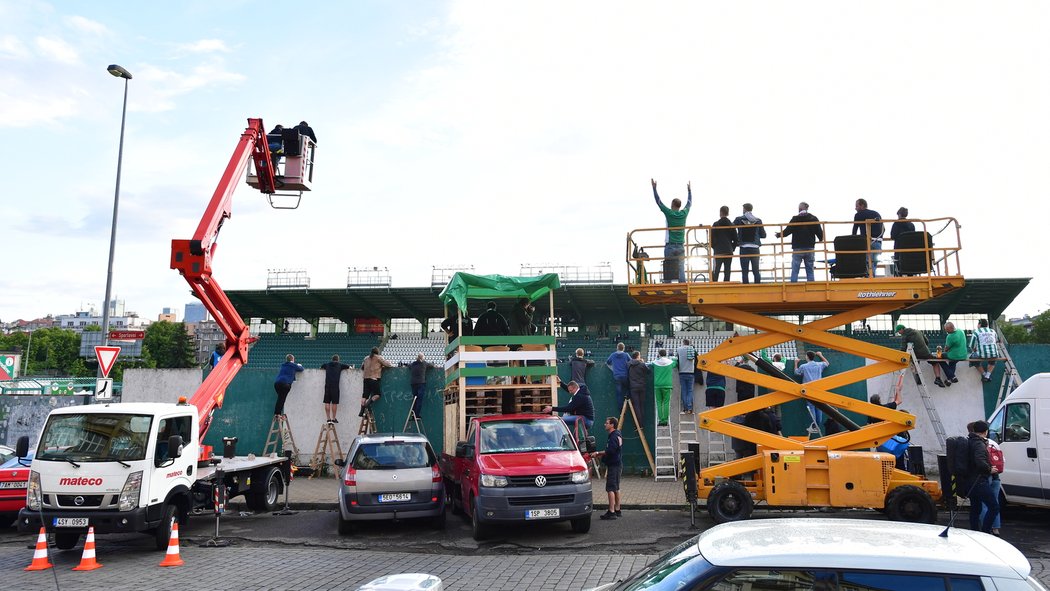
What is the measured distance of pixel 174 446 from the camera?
35.6 feet

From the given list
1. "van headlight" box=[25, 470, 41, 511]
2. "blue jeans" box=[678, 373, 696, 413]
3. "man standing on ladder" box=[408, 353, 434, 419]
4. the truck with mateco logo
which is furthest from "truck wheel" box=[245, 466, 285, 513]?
"blue jeans" box=[678, 373, 696, 413]

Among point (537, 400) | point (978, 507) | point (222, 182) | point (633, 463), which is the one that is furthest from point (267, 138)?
point (978, 507)

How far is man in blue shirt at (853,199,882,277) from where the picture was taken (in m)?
12.8

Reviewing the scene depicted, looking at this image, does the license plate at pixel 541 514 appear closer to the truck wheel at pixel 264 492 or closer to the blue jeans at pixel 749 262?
the blue jeans at pixel 749 262

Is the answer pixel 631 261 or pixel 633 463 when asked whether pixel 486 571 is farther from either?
pixel 633 463

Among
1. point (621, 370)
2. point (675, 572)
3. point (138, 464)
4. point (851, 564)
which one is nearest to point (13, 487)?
point (138, 464)

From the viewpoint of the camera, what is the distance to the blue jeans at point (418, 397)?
19170mm

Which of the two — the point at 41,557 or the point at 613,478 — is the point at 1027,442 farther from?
the point at 41,557

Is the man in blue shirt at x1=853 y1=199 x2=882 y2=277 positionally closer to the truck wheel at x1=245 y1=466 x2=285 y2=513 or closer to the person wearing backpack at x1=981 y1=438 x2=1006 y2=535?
the person wearing backpack at x1=981 y1=438 x2=1006 y2=535

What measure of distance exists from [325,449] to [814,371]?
39.1ft

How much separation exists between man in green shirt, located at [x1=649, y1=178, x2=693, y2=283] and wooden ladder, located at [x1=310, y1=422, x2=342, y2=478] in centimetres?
979

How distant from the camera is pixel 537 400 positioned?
594 inches

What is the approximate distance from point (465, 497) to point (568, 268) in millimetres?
35721

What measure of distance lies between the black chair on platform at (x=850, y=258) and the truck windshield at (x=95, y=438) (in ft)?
37.0
